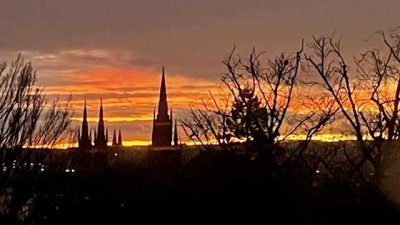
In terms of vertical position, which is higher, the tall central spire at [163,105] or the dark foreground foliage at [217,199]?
the tall central spire at [163,105]

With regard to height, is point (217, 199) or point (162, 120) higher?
point (162, 120)

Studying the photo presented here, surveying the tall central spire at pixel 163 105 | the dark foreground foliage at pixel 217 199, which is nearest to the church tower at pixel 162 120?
the tall central spire at pixel 163 105

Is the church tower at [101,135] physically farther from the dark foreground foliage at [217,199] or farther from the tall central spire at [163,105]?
the dark foreground foliage at [217,199]

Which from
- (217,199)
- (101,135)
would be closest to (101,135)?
(101,135)

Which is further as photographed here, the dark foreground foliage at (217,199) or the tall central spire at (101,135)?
the tall central spire at (101,135)

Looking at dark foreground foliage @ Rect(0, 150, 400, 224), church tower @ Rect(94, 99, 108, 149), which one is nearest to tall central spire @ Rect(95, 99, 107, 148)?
church tower @ Rect(94, 99, 108, 149)

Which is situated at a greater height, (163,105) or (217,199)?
(163,105)

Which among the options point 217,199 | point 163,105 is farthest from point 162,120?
point 217,199

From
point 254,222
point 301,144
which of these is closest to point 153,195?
point 254,222

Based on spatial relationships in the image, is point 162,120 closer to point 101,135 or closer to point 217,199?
point 101,135

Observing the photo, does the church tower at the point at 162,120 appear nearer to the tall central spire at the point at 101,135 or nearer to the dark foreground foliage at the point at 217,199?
the tall central spire at the point at 101,135

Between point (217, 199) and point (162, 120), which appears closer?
point (217, 199)

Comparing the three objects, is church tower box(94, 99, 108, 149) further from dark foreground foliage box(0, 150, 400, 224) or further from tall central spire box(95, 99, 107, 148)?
dark foreground foliage box(0, 150, 400, 224)

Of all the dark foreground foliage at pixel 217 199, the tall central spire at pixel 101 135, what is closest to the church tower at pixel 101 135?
the tall central spire at pixel 101 135
